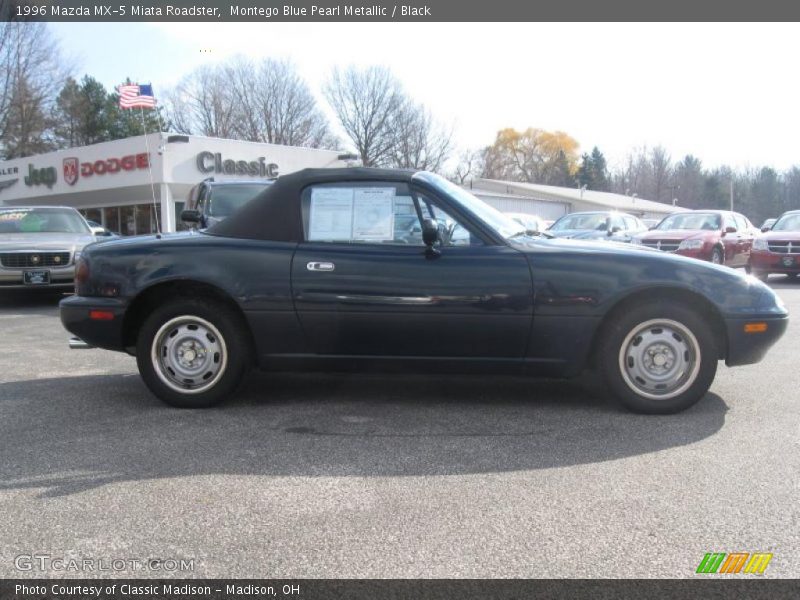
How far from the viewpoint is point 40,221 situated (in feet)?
34.4

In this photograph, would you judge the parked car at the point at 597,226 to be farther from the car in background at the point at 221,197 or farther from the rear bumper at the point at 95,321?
the rear bumper at the point at 95,321

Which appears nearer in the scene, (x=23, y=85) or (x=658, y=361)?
(x=658, y=361)

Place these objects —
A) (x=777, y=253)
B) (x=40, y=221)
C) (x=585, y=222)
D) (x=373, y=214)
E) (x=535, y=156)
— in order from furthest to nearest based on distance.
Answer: (x=535, y=156) → (x=585, y=222) → (x=777, y=253) → (x=40, y=221) → (x=373, y=214)

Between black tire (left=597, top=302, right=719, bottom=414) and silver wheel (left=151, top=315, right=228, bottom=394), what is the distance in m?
2.48

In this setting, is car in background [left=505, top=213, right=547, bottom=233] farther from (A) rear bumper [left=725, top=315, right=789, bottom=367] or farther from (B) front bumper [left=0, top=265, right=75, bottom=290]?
(B) front bumper [left=0, top=265, right=75, bottom=290]

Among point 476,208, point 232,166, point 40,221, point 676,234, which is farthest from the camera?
point 232,166

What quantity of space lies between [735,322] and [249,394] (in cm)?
323

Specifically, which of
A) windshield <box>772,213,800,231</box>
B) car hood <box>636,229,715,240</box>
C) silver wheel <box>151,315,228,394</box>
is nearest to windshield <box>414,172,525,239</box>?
silver wheel <box>151,315,228,394</box>

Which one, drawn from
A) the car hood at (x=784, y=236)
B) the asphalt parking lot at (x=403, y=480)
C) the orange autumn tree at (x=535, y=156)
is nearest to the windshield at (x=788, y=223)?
the car hood at (x=784, y=236)

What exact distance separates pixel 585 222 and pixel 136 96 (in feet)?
48.2

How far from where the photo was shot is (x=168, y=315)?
4.21 metres

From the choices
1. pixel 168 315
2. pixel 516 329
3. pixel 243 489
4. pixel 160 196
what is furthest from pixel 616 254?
pixel 160 196

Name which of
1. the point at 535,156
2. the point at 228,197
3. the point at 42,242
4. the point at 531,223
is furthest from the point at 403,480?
the point at 535,156

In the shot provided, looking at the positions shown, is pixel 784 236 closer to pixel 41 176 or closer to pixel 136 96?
pixel 136 96
